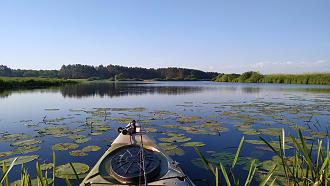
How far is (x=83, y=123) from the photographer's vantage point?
39.5 ft

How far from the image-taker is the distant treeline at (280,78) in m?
49.2

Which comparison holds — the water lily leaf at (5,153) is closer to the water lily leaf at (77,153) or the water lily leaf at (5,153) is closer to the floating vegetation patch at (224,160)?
the water lily leaf at (77,153)

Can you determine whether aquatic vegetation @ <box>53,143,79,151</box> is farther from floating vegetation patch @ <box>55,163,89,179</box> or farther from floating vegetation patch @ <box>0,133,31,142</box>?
floating vegetation patch @ <box>0,133,31,142</box>

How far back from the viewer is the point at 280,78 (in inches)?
2279

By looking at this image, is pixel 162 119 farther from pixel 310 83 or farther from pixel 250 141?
pixel 310 83

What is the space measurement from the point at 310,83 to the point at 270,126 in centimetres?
4559

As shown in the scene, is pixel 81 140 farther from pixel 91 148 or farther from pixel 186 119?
pixel 186 119

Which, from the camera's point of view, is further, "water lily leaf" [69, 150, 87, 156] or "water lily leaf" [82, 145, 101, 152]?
"water lily leaf" [82, 145, 101, 152]

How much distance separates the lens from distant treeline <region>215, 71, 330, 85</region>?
49.2 metres

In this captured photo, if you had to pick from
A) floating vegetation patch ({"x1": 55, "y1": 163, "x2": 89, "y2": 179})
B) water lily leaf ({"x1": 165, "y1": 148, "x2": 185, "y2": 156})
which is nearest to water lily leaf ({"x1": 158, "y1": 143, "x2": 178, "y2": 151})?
water lily leaf ({"x1": 165, "y1": 148, "x2": 185, "y2": 156})

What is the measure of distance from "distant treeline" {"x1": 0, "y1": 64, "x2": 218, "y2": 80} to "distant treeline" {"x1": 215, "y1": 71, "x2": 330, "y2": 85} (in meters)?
35.0

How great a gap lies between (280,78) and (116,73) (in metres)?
69.9

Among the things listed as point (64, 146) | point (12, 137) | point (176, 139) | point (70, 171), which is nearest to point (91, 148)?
point (64, 146)

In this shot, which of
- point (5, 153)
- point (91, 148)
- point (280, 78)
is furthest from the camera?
point (280, 78)
